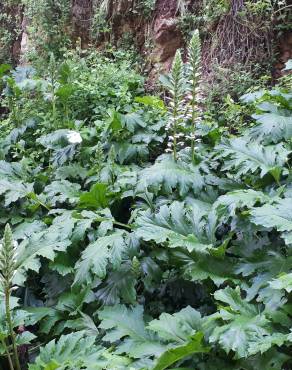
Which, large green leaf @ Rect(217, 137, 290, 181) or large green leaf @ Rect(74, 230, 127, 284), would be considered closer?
large green leaf @ Rect(74, 230, 127, 284)

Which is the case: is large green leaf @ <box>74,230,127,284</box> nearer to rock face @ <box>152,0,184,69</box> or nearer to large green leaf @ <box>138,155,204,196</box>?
large green leaf @ <box>138,155,204,196</box>

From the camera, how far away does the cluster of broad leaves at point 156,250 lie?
7.56ft

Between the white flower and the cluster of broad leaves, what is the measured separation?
1 cm

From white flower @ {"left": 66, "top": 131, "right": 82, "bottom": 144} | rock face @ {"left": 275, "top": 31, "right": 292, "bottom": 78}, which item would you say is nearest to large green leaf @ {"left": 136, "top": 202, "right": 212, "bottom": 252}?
white flower @ {"left": 66, "top": 131, "right": 82, "bottom": 144}

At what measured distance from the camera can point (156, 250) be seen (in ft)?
9.89

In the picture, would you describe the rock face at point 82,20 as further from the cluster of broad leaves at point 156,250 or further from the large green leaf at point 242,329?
the large green leaf at point 242,329

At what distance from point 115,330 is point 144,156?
216 cm

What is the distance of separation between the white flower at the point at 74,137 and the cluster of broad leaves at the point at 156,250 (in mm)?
12

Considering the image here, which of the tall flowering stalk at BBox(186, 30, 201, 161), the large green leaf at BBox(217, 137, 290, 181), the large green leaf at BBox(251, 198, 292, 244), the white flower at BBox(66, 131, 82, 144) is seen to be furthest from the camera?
the white flower at BBox(66, 131, 82, 144)

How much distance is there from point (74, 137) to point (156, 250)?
6.40ft

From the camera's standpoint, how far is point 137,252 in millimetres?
2955

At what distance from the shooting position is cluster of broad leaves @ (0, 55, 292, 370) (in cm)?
230

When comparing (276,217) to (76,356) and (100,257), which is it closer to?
(100,257)

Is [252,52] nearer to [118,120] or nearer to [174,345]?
[118,120]
